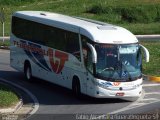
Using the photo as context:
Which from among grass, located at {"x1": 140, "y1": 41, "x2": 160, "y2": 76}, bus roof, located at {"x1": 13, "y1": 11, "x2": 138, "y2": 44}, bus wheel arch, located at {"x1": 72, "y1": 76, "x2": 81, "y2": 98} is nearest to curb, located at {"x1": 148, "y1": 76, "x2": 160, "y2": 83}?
grass, located at {"x1": 140, "y1": 41, "x2": 160, "y2": 76}

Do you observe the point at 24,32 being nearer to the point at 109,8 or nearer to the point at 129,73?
the point at 129,73

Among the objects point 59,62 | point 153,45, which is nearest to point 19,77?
point 59,62

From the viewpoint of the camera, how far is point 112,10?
6134 cm

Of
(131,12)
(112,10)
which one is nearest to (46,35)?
(131,12)

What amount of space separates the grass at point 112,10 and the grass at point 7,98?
2913cm

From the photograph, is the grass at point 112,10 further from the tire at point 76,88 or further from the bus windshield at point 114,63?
the bus windshield at point 114,63

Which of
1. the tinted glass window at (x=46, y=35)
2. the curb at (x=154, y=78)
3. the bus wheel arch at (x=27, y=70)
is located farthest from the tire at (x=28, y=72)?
the curb at (x=154, y=78)

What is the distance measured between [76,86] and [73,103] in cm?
137

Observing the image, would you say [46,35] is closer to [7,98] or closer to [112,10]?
[7,98]

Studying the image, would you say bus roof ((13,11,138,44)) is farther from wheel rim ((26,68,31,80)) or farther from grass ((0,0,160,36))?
grass ((0,0,160,36))

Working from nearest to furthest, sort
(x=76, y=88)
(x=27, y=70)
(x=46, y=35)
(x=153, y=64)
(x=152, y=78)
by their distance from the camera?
(x=76, y=88), (x=46, y=35), (x=152, y=78), (x=27, y=70), (x=153, y=64)

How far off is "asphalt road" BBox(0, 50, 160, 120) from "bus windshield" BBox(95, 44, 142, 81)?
3.27 feet

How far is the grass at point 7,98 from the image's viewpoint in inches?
839

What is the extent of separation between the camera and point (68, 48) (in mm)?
24984
